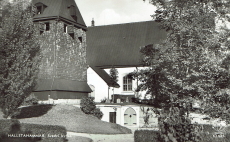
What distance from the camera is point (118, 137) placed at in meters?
23.7

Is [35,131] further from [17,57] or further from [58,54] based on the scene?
[58,54]

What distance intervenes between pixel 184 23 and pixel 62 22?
1825 cm

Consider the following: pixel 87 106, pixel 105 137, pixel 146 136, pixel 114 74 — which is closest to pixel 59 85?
pixel 87 106

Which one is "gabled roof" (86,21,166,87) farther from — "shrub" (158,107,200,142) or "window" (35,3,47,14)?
"shrub" (158,107,200,142)

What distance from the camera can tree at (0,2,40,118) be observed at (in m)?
19.5

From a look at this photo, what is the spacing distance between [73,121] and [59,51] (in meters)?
11.5

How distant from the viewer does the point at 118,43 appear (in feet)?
149

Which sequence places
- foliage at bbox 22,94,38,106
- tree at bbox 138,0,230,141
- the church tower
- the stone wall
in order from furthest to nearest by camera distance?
the stone wall < the church tower < foliage at bbox 22,94,38,106 < tree at bbox 138,0,230,141

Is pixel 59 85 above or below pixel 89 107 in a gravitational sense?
above

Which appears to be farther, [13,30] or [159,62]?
[159,62]

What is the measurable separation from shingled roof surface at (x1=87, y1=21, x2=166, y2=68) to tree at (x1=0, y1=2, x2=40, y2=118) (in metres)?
19.9

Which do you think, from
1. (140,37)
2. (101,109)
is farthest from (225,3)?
(140,37)

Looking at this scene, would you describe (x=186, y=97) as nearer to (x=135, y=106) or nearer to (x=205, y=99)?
(x=205, y=99)

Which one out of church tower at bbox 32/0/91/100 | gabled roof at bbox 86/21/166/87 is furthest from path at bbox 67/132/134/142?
gabled roof at bbox 86/21/166/87
